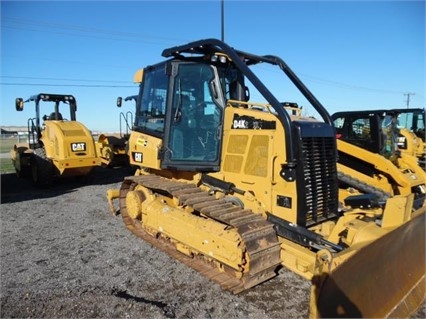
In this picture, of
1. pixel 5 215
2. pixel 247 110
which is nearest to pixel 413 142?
pixel 247 110

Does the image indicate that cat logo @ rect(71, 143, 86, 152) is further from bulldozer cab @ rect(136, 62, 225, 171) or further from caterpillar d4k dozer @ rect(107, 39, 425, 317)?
bulldozer cab @ rect(136, 62, 225, 171)

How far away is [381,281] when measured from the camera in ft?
11.2

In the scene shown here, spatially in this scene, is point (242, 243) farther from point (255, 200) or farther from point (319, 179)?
point (319, 179)

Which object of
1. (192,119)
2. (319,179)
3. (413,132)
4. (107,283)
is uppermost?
(192,119)

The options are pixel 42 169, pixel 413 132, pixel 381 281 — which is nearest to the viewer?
pixel 381 281

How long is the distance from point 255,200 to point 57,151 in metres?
7.55

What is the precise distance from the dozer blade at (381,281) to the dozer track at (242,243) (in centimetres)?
104

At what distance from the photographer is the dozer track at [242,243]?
12.8 ft

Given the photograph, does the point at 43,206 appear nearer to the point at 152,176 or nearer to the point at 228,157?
the point at 152,176

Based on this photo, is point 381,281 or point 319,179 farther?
point 319,179

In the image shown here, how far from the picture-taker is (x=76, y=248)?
564 centimetres

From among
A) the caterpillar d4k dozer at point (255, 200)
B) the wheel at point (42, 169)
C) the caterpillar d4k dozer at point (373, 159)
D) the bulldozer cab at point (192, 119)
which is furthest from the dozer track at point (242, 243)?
the wheel at point (42, 169)

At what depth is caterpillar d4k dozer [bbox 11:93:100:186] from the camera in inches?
401

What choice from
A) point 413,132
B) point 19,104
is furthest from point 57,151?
point 413,132
